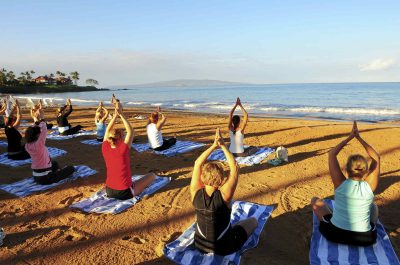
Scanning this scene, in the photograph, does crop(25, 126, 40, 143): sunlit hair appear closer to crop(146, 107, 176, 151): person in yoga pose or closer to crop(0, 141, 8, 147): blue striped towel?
crop(146, 107, 176, 151): person in yoga pose

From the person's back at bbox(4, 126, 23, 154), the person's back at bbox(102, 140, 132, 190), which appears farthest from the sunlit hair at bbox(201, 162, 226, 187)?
the person's back at bbox(4, 126, 23, 154)

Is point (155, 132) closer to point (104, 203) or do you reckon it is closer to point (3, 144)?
point (104, 203)

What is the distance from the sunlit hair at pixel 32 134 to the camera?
592 centimetres

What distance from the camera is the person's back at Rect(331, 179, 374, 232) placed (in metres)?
3.47

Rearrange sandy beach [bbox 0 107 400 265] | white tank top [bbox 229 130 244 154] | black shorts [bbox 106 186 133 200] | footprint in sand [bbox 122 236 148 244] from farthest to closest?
white tank top [bbox 229 130 244 154]
black shorts [bbox 106 186 133 200]
footprint in sand [bbox 122 236 148 244]
sandy beach [bbox 0 107 400 265]

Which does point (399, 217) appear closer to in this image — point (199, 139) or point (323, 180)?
point (323, 180)

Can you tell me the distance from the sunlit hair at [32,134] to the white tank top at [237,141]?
438cm

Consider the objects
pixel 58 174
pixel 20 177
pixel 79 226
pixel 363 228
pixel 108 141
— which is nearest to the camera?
pixel 363 228

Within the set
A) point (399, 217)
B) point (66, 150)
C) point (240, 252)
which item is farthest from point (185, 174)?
point (66, 150)

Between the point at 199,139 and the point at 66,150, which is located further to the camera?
the point at 199,139

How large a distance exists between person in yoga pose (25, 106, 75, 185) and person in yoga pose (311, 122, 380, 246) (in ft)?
16.5

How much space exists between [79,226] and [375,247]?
3883 millimetres

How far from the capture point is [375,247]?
371 cm

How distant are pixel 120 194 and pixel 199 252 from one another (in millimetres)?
2192
